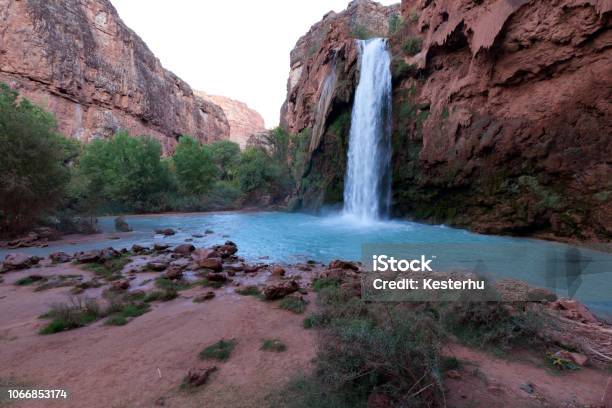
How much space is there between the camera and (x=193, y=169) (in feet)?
95.9

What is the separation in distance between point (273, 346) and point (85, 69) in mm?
53860

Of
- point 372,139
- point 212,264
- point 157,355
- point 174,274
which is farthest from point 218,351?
point 372,139

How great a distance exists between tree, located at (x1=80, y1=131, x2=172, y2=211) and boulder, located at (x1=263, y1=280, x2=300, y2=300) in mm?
25019

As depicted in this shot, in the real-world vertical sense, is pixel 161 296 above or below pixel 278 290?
below

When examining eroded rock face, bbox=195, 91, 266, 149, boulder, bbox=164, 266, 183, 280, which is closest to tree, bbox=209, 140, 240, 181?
boulder, bbox=164, 266, 183, 280

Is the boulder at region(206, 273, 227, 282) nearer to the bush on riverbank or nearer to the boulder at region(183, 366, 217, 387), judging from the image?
the boulder at region(183, 366, 217, 387)

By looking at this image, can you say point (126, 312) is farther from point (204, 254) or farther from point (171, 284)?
point (204, 254)

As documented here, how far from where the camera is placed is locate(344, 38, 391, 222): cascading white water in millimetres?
17047

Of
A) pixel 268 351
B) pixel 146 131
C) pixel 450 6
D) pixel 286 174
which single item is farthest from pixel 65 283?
pixel 146 131

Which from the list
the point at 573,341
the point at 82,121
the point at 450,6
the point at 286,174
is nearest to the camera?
the point at 573,341

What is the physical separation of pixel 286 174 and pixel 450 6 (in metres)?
21.4

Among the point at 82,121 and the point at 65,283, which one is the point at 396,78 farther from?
the point at 82,121

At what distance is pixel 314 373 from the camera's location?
2.39 metres

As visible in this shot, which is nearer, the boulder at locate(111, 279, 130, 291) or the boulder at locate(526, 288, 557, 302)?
the boulder at locate(526, 288, 557, 302)
